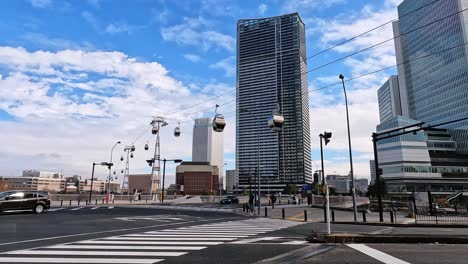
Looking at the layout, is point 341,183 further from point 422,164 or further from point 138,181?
point 138,181

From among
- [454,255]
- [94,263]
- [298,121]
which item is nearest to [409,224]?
[298,121]

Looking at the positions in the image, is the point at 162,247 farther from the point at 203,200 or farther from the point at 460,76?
the point at 460,76

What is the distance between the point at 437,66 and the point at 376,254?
152345 mm

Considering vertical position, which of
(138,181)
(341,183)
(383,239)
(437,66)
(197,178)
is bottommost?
(383,239)

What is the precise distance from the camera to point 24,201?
2586 cm

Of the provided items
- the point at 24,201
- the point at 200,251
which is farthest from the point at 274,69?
the point at 24,201

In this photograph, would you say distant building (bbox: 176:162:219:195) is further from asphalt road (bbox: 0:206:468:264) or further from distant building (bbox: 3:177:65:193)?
asphalt road (bbox: 0:206:468:264)

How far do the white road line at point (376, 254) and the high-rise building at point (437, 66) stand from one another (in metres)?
125

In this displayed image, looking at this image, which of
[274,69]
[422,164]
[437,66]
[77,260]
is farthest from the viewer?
[437,66]

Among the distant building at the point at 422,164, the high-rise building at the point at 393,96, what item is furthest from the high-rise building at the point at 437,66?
the high-rise building at the point at 393,96

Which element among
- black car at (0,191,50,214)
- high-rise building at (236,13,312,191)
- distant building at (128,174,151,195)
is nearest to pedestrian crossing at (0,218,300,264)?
high-rise building at (236,13,312,191)

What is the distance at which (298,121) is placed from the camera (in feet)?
92.6

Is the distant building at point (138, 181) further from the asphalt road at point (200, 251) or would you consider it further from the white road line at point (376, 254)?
the white road line at point (376, 254)

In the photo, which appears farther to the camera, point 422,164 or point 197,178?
point 197,178
